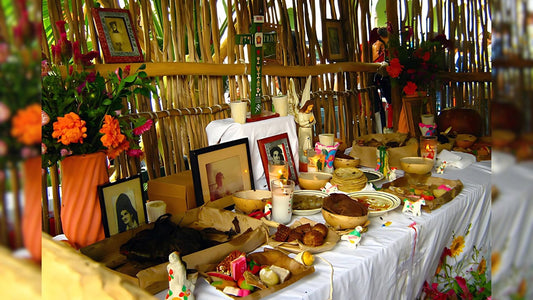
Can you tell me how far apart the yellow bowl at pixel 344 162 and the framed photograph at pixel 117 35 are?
103 centimetres

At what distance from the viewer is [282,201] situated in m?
1.49

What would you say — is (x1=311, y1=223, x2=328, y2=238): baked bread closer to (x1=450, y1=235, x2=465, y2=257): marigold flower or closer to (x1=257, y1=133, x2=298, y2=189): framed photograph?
(x1=257, y1=133, x2=298, y2=189): framed photograph

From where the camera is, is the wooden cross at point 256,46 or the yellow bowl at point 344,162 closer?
the wooden cross at point 256,46

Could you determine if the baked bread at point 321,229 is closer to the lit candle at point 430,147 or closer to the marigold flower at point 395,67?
the lit candle at point 430,147

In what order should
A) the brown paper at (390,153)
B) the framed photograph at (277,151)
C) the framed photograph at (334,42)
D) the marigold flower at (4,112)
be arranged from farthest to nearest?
the framed photograph at (334,42), the brown paper at (390,153), the framed photograph at (277,151), the marigold flower at (4,112)

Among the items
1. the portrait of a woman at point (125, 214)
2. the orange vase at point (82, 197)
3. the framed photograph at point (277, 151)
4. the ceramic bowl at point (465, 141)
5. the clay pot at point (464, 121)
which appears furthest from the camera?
the clay pot at point (464, 121)

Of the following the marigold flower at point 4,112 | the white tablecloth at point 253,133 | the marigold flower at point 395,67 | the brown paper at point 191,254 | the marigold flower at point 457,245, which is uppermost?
the marigold flower at point 395,67

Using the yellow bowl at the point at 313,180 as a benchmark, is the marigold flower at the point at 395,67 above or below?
above

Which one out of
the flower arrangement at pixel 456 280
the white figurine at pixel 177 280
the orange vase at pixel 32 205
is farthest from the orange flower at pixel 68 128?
the flower arrangement at pixel 456 280

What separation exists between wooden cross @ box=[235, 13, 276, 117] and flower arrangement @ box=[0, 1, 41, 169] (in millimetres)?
1765

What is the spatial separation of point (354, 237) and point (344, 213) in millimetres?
99

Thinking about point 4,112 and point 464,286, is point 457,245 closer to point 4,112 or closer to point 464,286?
point 464,286

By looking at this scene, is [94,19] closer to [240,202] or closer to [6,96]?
[240,202]

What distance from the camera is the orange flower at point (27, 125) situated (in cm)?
15
